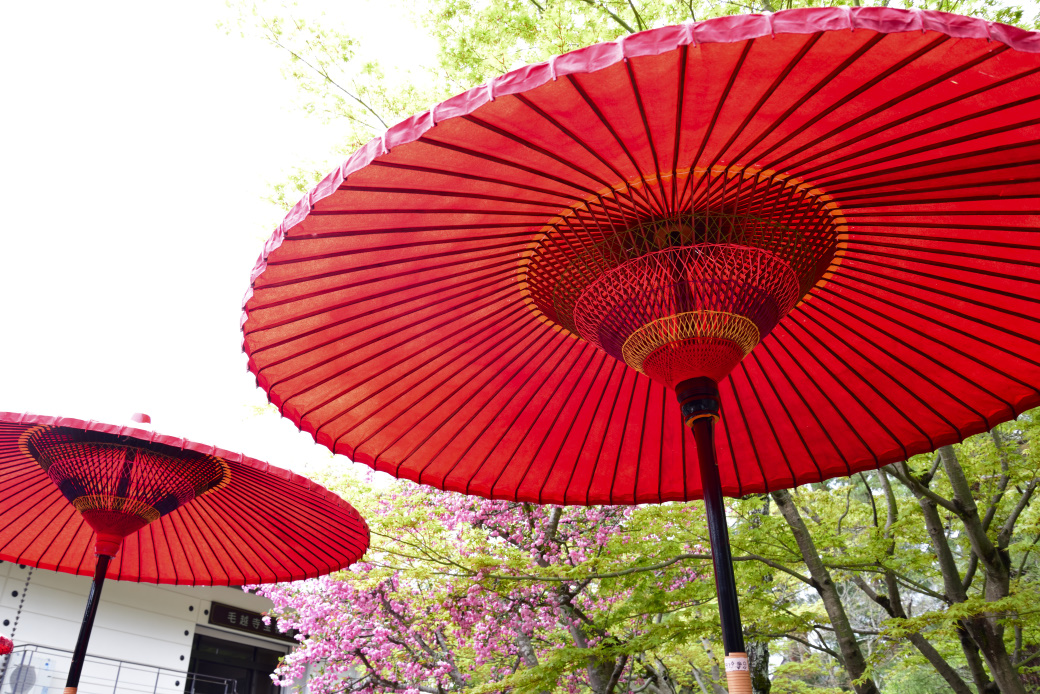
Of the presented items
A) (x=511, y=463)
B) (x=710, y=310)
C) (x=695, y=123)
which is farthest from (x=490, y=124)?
(x=511, y=463)

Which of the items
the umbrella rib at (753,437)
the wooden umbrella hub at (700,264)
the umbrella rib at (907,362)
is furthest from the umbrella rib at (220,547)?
the umbrella rib at (907,362)

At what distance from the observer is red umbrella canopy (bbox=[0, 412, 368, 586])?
3.51 metres

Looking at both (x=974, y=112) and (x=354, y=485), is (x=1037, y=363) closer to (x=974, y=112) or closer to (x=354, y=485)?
(x=974, y=112)

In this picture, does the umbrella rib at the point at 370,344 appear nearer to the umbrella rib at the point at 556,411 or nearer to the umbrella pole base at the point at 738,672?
the umbrella rib at the point at 556,411

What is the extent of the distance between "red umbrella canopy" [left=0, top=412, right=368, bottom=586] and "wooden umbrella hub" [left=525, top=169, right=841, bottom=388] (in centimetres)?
203

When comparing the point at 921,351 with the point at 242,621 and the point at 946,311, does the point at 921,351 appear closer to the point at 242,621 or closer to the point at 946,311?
the point at 946,311

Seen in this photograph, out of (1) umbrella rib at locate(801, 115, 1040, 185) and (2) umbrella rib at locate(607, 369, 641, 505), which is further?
(2) umbrella rib at locate(607, 369, 641, 505)

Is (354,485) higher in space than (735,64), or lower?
higher

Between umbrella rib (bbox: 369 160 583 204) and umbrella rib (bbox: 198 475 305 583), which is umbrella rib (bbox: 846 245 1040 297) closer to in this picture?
umbrella rib (bbox: 369 160 583 204)

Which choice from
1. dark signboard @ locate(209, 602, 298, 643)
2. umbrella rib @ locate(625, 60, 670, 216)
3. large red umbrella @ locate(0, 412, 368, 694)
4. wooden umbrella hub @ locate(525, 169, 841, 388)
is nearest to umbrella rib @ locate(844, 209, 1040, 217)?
wooden umbrella hub @ locate(525, 169, 841, 388)

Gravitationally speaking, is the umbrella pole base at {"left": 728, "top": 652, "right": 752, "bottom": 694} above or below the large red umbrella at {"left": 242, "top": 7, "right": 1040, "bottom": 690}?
below

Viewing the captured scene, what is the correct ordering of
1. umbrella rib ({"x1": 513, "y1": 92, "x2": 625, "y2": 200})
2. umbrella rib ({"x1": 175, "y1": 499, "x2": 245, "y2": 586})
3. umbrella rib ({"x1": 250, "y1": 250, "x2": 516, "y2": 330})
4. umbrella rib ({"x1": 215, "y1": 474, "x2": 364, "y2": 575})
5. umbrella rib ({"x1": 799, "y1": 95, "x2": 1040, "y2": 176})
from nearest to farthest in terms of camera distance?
umbrella rib ({"x1": 513, "y1": 92, "x2": 625, "y2": 200}), umbrella rib ({"x1": 799, "y1": 95, "x2": 1040, "y2": 176}), umbrella rib ({"x1": 250, "y1": 250, "x2": 516, "y2": 330}), umbrella rib ({"x1": 215, "y1": 474, "x2": 364, "y2": 575}), umbrella rib ({"x1": 175, "y1": 499, "x2": 245, "y2": 586})

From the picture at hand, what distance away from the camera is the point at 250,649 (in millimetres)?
15695

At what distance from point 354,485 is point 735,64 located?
9.83m
